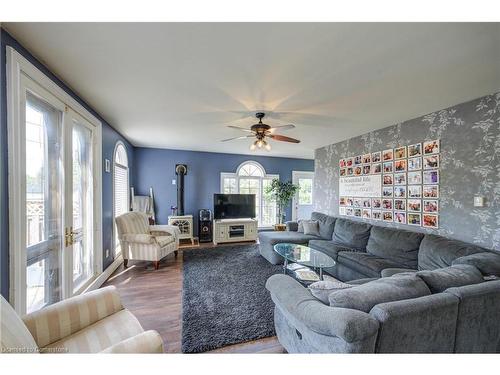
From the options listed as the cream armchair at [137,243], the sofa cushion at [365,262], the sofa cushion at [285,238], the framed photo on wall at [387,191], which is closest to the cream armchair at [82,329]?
the cream armchair at [137,243]

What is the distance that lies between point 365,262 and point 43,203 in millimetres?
3605

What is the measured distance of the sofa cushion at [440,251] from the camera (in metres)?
2.22

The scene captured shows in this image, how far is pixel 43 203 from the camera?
1936mm

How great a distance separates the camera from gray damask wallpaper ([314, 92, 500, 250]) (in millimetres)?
2242

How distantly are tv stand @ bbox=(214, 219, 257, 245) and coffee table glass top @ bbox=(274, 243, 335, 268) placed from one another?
2.15 meters

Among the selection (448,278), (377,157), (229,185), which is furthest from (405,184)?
(229,185)

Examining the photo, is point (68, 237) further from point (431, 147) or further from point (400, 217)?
point (431, 147)

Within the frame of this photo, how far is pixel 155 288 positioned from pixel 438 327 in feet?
9.75

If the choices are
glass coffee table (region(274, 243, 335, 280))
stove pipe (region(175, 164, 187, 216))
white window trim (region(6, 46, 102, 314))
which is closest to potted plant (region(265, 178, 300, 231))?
stove pipe (region(175, 164, 187, 216))

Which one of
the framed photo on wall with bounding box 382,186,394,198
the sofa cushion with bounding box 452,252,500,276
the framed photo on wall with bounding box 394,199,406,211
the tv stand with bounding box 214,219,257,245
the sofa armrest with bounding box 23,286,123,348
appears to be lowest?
the tv stand with bounding box 214,219,257,245

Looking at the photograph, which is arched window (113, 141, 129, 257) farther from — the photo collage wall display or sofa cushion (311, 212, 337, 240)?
the photo collage wall display

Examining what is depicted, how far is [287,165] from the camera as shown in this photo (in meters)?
6.65
